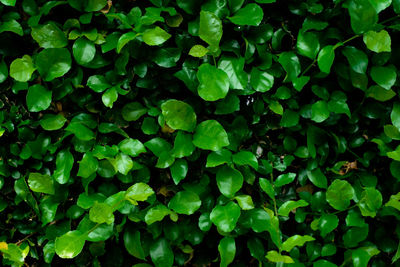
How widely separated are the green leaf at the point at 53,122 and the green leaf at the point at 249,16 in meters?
0.65

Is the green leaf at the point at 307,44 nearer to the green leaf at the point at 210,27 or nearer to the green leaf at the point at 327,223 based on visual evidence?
the green leaf at the point at 210,27

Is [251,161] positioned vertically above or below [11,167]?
above

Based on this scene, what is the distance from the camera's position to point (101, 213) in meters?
1.03

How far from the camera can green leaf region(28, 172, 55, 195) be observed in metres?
1.14

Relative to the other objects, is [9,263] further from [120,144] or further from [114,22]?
[114,22]

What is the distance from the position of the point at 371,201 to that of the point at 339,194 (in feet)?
0.33

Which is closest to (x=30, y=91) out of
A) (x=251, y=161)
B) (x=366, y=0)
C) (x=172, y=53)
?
(x=172, y=53)

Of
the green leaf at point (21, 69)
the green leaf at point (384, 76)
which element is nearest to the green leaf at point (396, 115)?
the green leaf at point (384, 76)

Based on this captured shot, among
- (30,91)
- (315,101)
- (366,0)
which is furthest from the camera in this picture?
(315,101)

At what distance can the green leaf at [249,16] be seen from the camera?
103 centimetres

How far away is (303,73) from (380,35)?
0.83ft

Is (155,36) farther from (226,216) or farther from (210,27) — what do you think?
(226,216)

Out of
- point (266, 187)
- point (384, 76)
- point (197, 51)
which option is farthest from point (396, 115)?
point (197, 51)

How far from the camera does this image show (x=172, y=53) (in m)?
1.15
